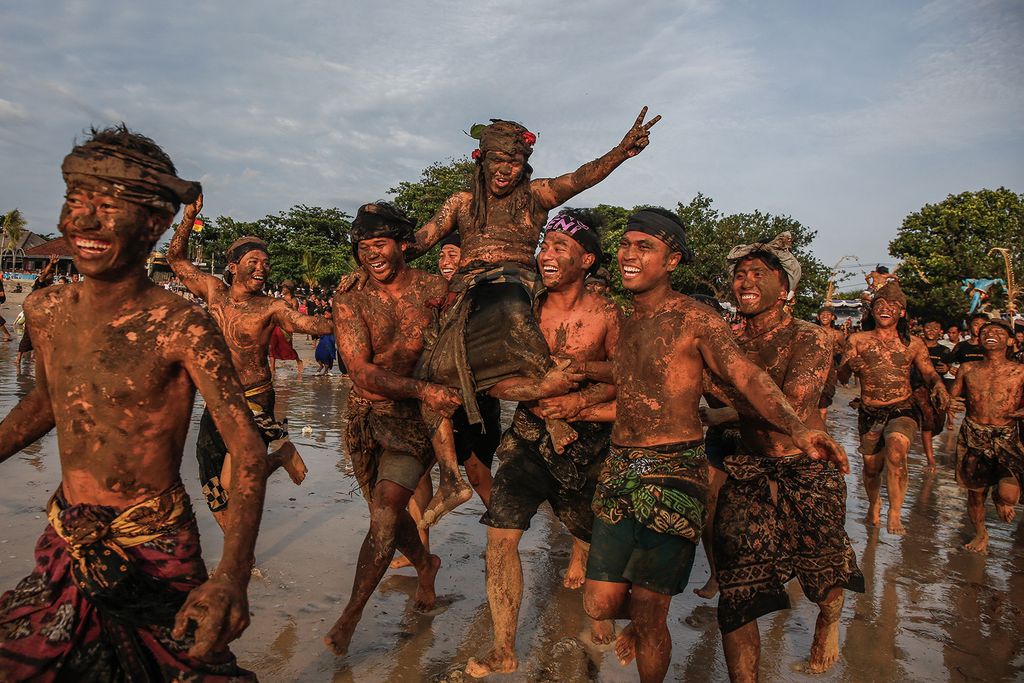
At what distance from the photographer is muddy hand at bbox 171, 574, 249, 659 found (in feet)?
6.08

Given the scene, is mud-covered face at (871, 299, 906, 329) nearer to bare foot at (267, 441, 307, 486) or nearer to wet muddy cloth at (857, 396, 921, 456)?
wet muddy cloth at (857, 396, 921, 456)

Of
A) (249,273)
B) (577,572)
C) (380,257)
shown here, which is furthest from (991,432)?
(249,273)

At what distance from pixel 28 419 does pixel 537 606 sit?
3.24 m

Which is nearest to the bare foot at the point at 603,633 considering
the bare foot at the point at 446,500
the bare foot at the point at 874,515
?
the bare foot at the point at 446,500

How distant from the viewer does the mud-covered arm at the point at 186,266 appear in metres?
5.69

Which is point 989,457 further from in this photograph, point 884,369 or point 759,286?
point 759,286

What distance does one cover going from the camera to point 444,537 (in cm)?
598

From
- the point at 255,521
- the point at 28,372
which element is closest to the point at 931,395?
the point at 255,521

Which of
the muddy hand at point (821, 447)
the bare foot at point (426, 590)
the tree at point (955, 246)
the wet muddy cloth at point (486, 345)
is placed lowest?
the bare foot at point (426, 590)

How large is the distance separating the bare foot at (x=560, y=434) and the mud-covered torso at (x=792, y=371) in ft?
3.13

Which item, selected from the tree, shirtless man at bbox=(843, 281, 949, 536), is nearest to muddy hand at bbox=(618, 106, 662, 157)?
shirtless man at bbox=(843, 281, 949, 536)

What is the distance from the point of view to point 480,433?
489 centimetres

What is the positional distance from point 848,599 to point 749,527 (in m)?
2.05

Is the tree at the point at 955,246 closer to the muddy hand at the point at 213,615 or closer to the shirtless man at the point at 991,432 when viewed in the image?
the shirtless man at the point at 991,432
